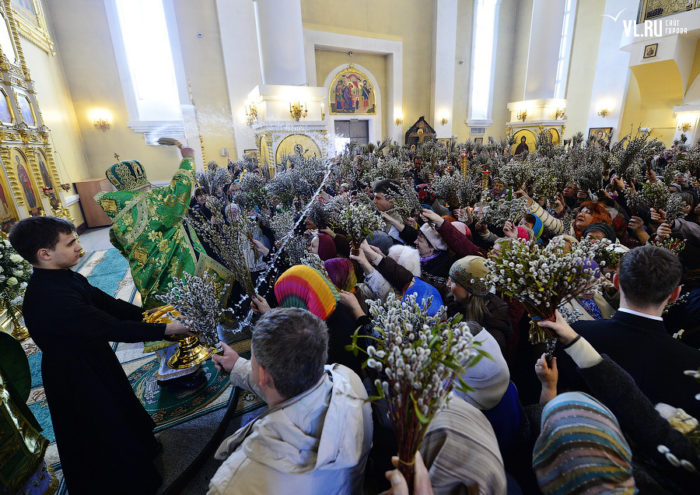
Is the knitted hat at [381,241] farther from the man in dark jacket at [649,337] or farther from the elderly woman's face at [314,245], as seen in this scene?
the man in dark jacket at [649,337]

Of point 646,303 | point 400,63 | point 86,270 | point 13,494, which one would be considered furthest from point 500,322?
point 400,63

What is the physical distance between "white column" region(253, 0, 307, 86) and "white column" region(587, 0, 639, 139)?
14994 mm

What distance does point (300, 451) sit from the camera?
101cm

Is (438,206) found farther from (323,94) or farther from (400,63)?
(400,63)

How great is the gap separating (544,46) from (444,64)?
4623 millimetres

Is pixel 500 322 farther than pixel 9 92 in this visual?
No

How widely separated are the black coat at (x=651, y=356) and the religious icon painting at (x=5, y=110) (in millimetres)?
9755

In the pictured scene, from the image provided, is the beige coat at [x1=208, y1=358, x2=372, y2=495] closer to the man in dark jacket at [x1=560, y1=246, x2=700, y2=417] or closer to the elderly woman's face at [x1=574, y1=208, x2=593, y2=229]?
the man in dark jacket at [x1=560, y1=246, x2=700, y2=417]

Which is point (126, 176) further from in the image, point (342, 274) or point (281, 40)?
point (281, 40)

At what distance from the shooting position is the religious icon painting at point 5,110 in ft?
20.5

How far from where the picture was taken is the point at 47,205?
7.47 meters

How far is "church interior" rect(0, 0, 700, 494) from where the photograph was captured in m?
5.99

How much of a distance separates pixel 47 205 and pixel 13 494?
8.58 meters

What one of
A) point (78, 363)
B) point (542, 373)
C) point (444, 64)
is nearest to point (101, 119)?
point (78, 363)
